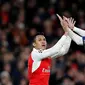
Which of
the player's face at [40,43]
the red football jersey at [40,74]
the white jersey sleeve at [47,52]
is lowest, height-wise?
the red football jersey at [40,74]

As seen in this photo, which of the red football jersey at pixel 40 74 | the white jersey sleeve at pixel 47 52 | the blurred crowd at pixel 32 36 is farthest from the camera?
the blurred crowd at pixel 32 36

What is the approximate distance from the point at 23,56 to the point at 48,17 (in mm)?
3157

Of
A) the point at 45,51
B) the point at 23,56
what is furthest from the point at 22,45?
the point at 45,51

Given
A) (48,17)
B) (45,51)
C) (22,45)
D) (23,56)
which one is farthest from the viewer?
(48,17)

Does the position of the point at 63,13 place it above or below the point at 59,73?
above

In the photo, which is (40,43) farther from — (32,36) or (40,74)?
(32,36)

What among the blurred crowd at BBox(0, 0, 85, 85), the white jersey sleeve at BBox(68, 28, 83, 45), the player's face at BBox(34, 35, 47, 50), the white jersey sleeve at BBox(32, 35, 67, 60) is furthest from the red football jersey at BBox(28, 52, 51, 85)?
the blurred crowd at BBox(0, 0, 85, 85)

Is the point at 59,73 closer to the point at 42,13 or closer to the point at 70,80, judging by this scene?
the point at 70,80

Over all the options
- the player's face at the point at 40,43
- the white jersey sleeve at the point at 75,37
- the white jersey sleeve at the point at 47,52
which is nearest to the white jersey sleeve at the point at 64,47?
the white jersey sleeve at the point at 75,37

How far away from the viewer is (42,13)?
19750 mm

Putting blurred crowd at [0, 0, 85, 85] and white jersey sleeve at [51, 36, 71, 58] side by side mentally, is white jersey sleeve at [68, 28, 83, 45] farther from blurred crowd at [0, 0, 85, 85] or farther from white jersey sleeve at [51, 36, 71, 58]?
blurred crowd at [0, 0, 85, 85]

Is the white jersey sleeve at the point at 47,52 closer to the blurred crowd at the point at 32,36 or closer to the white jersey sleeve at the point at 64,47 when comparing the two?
the white jersey sleeve at the point at 64,47

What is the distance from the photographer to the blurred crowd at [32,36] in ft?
52.9

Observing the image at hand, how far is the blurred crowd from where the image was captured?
1612 centimetres
